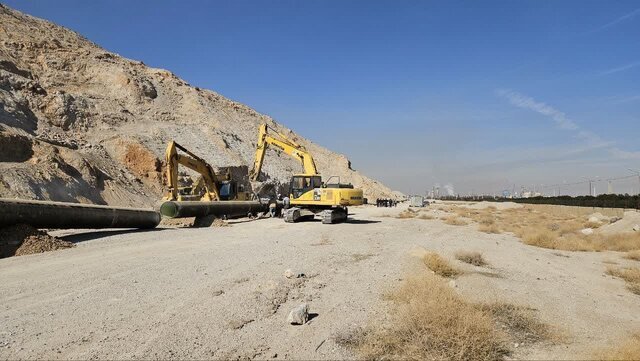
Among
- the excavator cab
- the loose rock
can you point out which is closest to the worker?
→ the excavator cab

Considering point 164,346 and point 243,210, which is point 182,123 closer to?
point 243,210

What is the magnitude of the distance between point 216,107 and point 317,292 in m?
70.2

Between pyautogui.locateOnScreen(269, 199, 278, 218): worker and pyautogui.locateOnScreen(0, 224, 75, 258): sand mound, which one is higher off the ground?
pyautogui.locateOnScreen(269, 199, 278, 218): worker

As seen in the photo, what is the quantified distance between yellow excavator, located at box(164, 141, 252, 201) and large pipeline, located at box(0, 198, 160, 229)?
4.25 m

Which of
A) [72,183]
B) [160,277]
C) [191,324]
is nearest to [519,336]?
[191,324]

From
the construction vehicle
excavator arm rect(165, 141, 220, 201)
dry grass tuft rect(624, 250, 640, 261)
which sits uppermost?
excavator arm rect(165, 141, 220, 201)

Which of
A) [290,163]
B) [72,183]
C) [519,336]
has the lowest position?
[519,336]

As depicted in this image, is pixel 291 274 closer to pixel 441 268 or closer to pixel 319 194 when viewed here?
pixel 441 268

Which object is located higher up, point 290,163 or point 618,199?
point 290,163

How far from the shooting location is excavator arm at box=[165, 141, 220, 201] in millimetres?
23703

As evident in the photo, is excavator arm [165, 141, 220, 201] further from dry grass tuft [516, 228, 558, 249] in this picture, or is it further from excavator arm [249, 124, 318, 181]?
dry grass tuft [516, 228, 558, 249]

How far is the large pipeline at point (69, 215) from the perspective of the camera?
506 inches

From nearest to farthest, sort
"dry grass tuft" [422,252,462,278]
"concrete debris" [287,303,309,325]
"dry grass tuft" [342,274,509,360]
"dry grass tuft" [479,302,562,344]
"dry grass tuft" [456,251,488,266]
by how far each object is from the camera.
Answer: "dry grass tuft" [342,274,509,360]
"dry grass tuft" [479,302,562,344]
"concrete debris" [287,303,309,325]
"dry grass tuft" [422,252,462,278]
"dry grass tuft" [456,251,488,266]

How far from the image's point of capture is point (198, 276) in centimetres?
855
